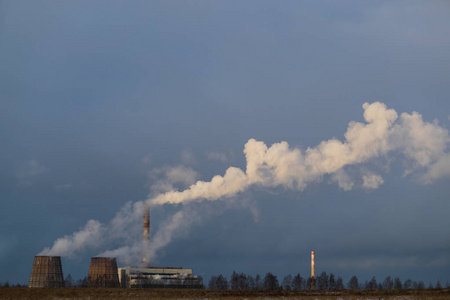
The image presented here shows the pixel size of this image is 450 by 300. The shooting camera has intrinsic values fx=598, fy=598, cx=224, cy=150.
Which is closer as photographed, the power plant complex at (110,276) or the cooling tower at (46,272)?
the cooling tower at (46,272)

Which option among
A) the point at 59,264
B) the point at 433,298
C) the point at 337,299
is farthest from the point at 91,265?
the point at 433,298

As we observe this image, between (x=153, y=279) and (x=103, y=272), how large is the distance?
3351cm

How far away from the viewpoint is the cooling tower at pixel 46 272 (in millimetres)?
151387

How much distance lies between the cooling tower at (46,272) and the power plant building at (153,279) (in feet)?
119

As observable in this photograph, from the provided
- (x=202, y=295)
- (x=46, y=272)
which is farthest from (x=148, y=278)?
(x=202, y=295)

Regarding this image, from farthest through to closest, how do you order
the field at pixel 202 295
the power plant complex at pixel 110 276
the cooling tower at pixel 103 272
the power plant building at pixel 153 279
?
the power plant building at pixel 153 279, the cooling tower at pixel 103 272, the power plant complex at pixel 110 276, the field at pixel 202 295

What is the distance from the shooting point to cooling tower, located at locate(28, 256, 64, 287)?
497 ft

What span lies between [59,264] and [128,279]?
3864 centimetres

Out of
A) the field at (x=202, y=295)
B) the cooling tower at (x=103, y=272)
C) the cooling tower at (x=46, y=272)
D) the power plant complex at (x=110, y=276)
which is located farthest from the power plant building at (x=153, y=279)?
the field at (x=202, y=295)

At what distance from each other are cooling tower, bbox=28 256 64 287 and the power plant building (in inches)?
1426

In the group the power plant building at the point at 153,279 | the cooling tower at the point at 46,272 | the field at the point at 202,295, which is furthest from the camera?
the power plant building at the point at 153,279

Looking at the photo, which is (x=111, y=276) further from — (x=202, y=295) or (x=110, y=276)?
(x=202, y=295)

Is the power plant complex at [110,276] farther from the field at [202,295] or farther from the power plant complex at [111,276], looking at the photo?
the field at [202,295]

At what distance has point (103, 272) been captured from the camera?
530 feet
